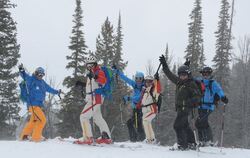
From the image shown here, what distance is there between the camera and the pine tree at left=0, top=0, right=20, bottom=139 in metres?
31.7

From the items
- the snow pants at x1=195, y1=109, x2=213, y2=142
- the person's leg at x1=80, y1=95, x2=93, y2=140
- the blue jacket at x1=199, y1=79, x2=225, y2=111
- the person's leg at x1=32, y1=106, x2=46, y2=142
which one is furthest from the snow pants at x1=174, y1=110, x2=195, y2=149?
the person's leg at x1=32, y1=106, x2=46, y2=142

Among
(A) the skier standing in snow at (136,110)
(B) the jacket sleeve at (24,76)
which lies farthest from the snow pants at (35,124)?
(A) the skier standing in snow at (136,110)

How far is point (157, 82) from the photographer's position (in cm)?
1351

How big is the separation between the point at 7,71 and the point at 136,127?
69.9 ft

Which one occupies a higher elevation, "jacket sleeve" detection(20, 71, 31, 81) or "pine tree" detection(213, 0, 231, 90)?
"pine tree" detection(213, 0, 231, 90)

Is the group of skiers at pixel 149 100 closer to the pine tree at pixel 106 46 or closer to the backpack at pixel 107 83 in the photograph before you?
the backpack at pixel 107 83

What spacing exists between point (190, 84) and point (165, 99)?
40.0 m

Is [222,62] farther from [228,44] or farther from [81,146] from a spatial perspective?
[81,146]

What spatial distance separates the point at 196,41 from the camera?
4859 centimetres

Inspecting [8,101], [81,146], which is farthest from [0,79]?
[81,146]

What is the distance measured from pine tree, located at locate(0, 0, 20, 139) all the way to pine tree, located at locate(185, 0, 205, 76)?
21.6 meters

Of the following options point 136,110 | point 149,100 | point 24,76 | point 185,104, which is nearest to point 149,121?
point 149,100

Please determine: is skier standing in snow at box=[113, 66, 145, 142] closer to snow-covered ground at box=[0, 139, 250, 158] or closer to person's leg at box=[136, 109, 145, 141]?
person's leg at box=[136, 109, 145, 141]

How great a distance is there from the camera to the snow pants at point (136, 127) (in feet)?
49.2
